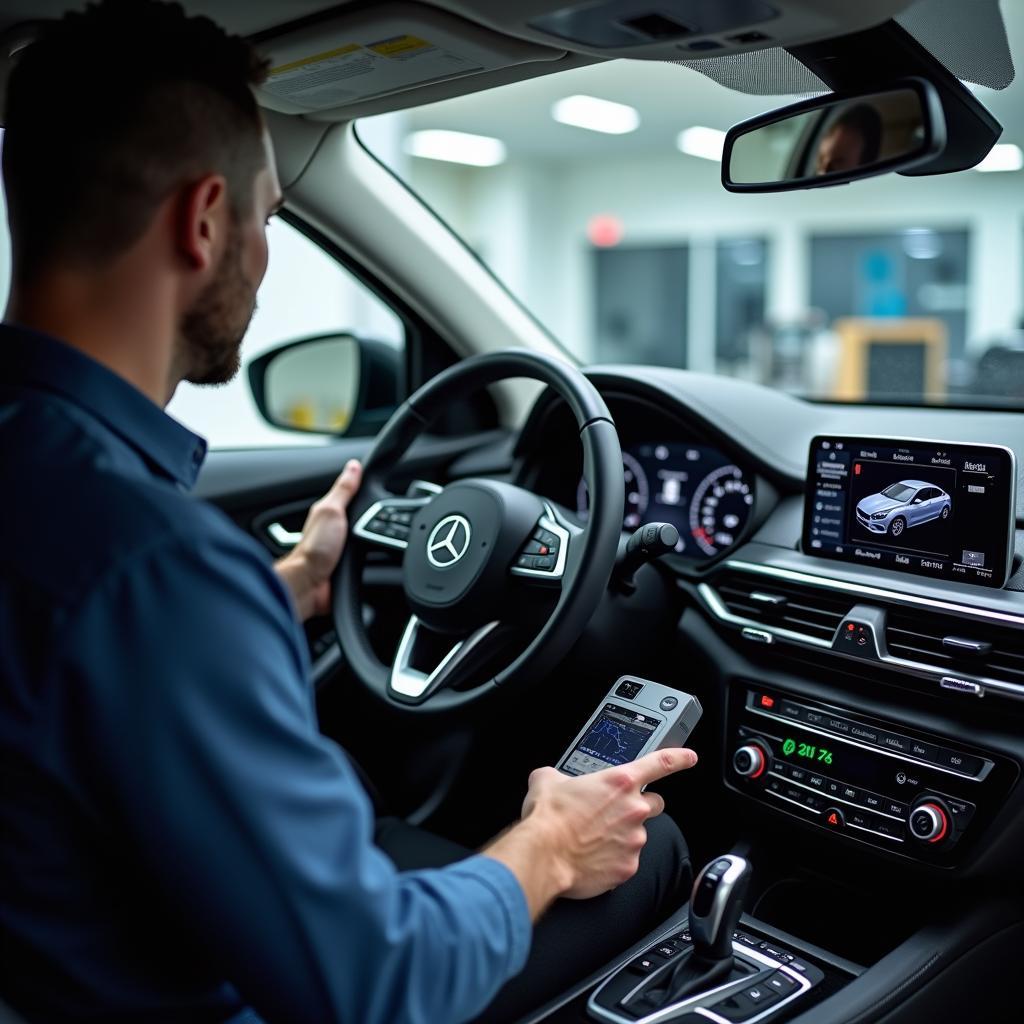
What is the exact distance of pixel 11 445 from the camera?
88 cm

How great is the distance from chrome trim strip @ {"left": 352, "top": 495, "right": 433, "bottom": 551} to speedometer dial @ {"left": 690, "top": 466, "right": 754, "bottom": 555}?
0.50m

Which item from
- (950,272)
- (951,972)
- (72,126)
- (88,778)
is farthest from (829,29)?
(950,272)

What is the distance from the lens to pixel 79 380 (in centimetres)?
91

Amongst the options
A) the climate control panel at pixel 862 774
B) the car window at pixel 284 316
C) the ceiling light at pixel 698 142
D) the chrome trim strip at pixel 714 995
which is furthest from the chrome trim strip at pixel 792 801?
the ceiling light at pixel 698 142

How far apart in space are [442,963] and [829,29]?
1.01 metres

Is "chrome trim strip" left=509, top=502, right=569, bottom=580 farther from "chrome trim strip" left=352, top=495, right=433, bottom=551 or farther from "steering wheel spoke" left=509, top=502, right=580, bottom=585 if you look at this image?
"chrome trim strip" left=352, top=495, right=433, bottom=551

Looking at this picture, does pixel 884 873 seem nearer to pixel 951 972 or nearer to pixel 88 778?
pixel 951 972

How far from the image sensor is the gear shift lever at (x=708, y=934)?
1.43m

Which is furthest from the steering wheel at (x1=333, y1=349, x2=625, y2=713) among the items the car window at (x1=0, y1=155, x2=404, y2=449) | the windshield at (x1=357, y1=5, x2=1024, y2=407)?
the windshield at (x1=357, y1=5, x2=1024, y2=407)

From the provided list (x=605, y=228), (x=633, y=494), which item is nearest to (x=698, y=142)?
(x=605, y=228)

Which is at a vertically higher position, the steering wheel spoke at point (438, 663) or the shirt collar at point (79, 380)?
the shirt collar at point (79, 380)

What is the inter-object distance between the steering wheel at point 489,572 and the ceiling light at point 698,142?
32.7 feet

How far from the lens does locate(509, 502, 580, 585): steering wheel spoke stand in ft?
5.11

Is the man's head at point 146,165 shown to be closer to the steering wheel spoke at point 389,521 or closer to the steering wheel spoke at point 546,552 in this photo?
the steering wheel spoke at point 546,552
